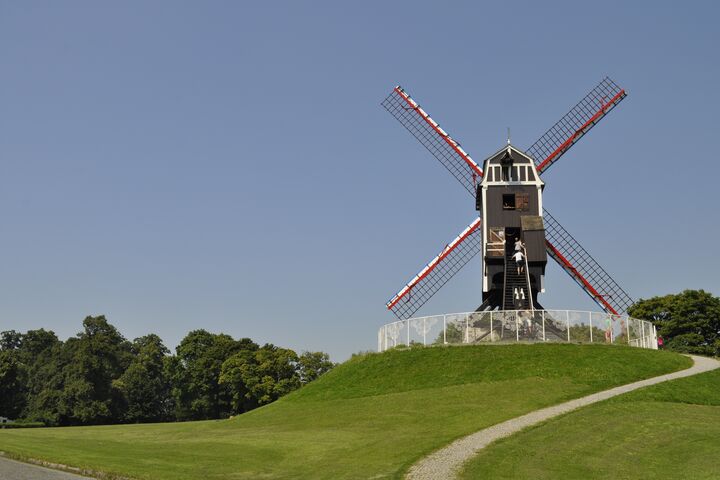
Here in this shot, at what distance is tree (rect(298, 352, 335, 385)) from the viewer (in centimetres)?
9806

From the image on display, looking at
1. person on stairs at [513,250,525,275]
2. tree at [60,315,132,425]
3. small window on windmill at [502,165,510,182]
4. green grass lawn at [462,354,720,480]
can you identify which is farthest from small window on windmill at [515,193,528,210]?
tree at [60,315,132,425]

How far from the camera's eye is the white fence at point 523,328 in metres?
47.0

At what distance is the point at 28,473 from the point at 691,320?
250ft

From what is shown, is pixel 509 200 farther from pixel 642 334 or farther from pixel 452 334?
pixel 642 334

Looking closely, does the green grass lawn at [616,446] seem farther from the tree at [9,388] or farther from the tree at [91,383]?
the tree at [9,388]

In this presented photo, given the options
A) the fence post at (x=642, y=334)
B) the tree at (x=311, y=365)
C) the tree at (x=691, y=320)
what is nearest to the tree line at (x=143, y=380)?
the tree at (x=311, y=365)

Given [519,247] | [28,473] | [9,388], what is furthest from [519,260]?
[9,388]

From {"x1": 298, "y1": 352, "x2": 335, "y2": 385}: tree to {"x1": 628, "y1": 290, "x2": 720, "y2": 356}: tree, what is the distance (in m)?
42.3

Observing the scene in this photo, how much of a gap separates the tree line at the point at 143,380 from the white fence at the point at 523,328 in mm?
45934

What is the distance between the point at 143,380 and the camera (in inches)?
4208

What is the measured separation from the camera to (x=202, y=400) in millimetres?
96750

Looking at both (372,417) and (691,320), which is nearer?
(372,417)

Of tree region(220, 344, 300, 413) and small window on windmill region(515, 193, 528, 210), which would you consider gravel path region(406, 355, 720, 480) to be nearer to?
small window on windmill region(515, 193, 528, 210)

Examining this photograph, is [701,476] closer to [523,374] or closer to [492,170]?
[523,374]
